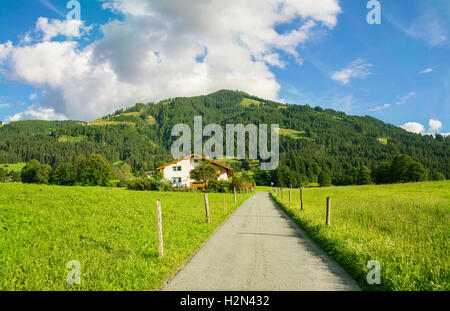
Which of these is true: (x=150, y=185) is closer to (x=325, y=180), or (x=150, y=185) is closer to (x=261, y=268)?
(x=261, y=268)

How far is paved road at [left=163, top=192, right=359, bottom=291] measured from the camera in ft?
16.4

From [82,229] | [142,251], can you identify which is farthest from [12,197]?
[142,251]

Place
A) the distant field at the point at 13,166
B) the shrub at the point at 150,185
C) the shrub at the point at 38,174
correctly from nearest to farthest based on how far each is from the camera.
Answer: the shrub at the point at 150,185, the shrub at the point at 38,174, the distant field at the point at 13,166

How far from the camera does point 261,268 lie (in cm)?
600

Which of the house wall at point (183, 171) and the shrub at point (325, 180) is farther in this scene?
the shrub at point (325, 180)

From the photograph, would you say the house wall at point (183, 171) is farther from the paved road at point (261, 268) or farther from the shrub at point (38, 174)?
the paved road at point (261, 268)

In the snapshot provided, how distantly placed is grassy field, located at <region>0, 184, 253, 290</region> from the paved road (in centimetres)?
63

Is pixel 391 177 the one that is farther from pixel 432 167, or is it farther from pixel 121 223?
pixel 121 223

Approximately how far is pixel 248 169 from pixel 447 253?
168m

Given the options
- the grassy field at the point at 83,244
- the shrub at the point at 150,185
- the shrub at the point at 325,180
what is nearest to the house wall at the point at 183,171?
the shrub at the point at 150,185

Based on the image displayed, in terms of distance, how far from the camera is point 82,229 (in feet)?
32.3

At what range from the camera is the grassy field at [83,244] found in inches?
206

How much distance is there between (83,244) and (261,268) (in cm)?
A: 608

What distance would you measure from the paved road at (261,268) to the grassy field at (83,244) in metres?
0.63
